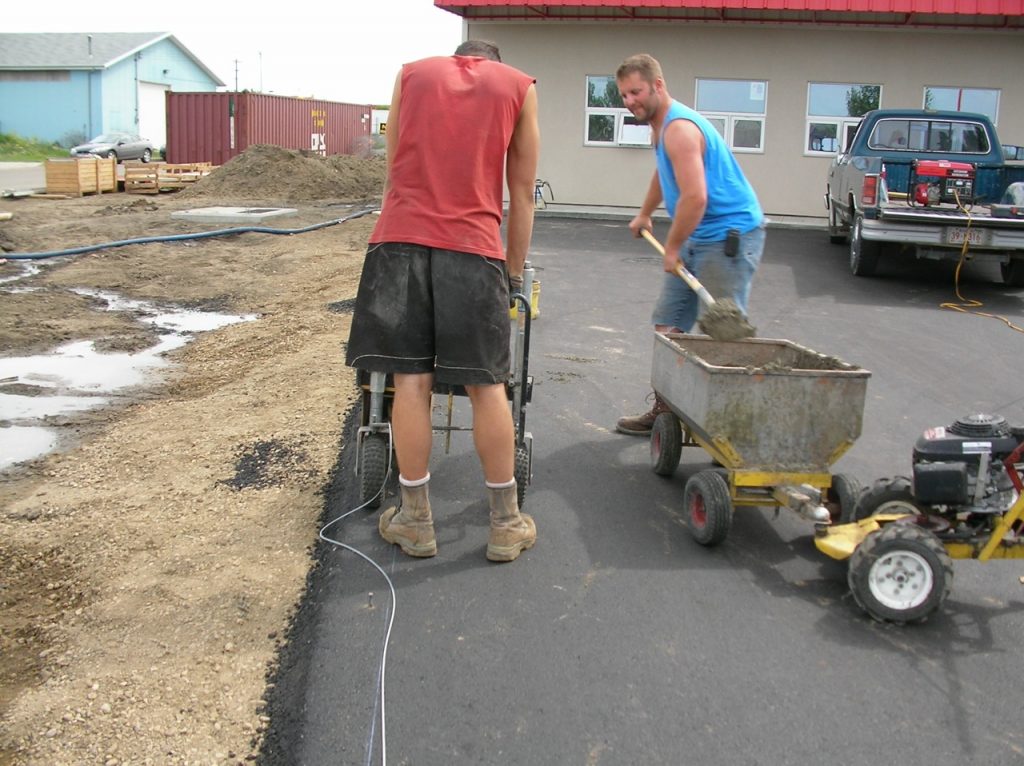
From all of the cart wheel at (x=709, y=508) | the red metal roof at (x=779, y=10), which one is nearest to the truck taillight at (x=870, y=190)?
the red metal roof at (x=779, y=10)

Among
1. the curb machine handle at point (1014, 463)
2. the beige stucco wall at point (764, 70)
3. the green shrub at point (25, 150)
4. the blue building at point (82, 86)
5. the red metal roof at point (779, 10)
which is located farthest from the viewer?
the blue building at point (82, 86)

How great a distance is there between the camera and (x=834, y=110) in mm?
19453

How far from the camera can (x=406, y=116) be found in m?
3.91

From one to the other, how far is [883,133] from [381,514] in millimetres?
11181

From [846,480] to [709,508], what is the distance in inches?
26.1

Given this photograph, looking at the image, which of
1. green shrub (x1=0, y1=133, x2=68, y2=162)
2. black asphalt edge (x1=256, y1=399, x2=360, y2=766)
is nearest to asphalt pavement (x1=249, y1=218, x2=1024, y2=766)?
black asphalt edge (x1=256, y1=399, x2=360, y2=766)

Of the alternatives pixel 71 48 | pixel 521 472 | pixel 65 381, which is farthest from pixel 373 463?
pixel 71 48

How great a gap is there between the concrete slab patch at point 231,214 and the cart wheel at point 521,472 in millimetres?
15083

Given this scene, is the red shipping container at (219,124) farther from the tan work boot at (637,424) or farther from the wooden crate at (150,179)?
the tan work boot at (637,424)

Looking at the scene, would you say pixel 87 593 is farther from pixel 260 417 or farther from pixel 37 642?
pixel 260 417

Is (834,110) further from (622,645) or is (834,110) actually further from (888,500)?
(622,645)

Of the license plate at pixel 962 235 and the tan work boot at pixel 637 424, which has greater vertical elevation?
the license plate at pixel 962 235

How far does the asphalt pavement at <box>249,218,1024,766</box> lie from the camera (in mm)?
A: 3004

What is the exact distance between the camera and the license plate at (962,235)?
1111cm
